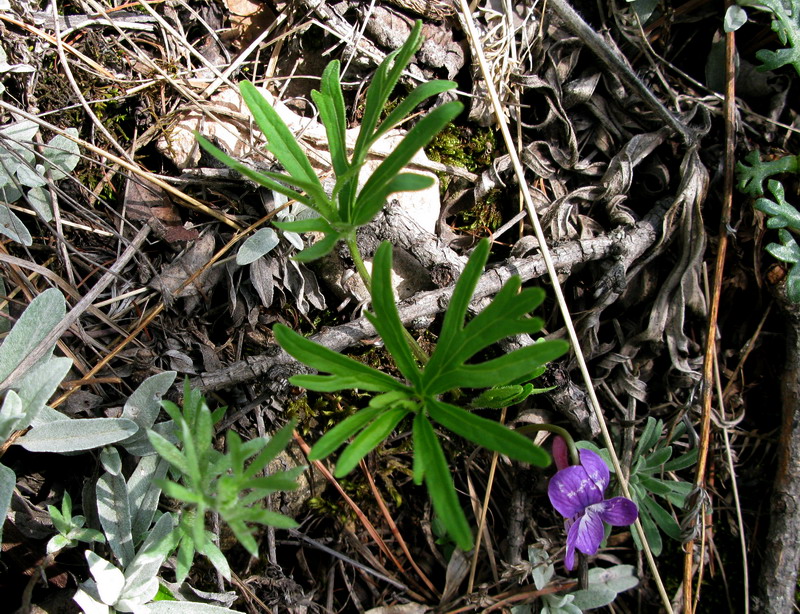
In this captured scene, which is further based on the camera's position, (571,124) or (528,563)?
(571,124)

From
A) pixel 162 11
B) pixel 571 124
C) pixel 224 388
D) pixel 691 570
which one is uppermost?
pixel 162 11

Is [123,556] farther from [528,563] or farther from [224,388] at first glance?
[528,563]

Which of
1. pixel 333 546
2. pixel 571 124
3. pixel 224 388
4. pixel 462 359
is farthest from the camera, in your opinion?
pixel 571 124

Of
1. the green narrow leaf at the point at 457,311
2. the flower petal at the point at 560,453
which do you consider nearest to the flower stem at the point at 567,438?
the flower petal at the point at 560,453

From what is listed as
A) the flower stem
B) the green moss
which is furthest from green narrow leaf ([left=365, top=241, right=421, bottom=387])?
the green moss

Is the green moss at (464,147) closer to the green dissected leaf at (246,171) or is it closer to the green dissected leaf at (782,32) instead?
the green dissected leaf at (246,171)

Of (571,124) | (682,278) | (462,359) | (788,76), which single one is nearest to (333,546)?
(462,359)
